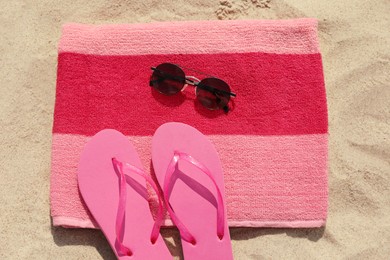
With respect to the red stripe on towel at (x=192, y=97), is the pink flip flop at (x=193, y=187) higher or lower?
lower

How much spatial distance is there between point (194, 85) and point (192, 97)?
1.5 inches

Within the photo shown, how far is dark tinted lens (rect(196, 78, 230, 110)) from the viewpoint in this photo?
1.19 m

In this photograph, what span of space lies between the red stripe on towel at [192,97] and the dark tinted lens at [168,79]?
2cm

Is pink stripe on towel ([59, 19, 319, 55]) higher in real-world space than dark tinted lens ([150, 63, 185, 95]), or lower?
higher

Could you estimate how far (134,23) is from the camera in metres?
1.30

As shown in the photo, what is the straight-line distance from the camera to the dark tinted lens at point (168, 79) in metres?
1.20

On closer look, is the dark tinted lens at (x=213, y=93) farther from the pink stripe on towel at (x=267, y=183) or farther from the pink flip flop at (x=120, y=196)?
the pink flip flop at (x=120, y=196)

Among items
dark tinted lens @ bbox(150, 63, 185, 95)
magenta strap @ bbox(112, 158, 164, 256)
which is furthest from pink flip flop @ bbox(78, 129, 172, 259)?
dark tinted lens @ bbox(150, 63, 185, 95)

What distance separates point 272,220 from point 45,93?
757 mm

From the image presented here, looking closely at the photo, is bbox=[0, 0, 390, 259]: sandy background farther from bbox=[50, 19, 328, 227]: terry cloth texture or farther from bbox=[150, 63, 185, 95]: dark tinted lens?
bbox=[150, 63, 185, 95]: dark tinted lens

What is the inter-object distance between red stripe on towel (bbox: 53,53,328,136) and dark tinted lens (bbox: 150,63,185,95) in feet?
0.08

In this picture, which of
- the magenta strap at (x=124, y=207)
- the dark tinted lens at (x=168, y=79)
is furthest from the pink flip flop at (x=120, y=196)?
the dark tinted lens at (x=168, y=79)

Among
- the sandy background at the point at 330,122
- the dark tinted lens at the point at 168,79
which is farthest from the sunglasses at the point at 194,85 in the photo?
the sandy background at the point at 330,122

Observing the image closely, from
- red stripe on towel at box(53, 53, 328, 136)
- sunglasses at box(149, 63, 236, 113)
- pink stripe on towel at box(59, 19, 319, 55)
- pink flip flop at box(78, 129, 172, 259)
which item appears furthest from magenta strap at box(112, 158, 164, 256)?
pink stripe on towel at box(59, 19, 319, 55)
